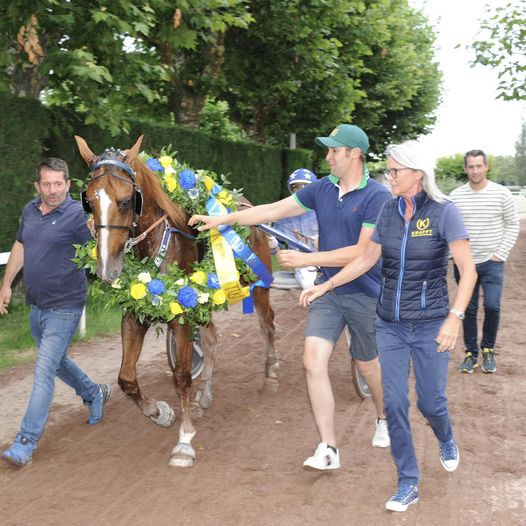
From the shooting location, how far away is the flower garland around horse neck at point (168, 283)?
479 centimetres

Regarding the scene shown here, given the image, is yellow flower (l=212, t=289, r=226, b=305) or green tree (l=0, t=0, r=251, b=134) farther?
green tree (l=0, t=0, r=251, b=134)

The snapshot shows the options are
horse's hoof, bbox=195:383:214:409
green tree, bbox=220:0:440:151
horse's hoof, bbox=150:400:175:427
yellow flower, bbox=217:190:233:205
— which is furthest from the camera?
green tree, bbox=220:0:440:151

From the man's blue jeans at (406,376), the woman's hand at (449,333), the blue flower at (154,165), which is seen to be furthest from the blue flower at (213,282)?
the woman's hand at (449,333)

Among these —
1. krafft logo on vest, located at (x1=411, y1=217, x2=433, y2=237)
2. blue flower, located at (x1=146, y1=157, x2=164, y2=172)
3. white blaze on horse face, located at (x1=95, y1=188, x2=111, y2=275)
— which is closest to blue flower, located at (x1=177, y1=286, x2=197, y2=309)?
white blaze on horse face, located at (x1=95, y1=188, x2=111, y2=275)

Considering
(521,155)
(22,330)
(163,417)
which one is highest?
(521,155)

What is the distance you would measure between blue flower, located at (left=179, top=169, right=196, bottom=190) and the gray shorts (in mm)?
1365

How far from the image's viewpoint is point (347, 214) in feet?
15.1

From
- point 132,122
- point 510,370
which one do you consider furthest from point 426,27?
point 510,370

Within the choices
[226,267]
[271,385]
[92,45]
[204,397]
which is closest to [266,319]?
[271,385]

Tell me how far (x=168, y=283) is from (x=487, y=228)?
3783mm

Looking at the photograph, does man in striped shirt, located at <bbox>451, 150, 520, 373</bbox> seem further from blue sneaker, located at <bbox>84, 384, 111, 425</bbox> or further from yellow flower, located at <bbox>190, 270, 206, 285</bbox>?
blue sneaker, located at <bbox>84, 384, 111, 425</bbox>

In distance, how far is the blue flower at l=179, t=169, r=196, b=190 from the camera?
5348mm

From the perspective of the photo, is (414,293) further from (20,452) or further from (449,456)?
(20,452)

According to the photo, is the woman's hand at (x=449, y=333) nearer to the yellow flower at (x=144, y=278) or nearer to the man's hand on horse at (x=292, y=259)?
the man's hand on horse at (x=292, y=259)
